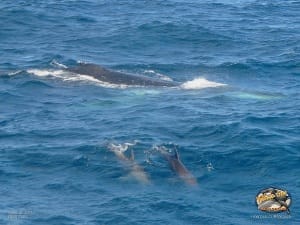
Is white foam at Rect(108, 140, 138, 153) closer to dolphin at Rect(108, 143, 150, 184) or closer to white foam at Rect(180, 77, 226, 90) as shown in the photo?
dolphin at Rect(108, 143, 150, 184)

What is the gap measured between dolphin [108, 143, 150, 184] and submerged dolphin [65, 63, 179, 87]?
13445 mm

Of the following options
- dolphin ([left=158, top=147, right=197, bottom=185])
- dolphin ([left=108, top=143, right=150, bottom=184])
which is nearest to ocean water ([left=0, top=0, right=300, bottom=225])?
dolphin ([left=108, top=143, right=150, bottom=184])

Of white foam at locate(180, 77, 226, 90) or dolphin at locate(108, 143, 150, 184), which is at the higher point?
white foam at locate(180, 77, 226, 90)

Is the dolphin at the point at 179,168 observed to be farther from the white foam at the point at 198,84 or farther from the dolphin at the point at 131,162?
the white foam at the point at 198,84

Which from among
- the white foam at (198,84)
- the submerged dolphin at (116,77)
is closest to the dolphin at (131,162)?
the submerged dolphin at (116,77)

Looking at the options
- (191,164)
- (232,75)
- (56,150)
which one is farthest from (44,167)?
(232,75)

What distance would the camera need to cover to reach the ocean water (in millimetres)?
37281

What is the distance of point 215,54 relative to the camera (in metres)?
67.8

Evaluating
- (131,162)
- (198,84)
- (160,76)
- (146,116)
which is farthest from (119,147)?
(160,76)

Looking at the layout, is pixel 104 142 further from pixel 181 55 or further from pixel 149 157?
pixel 181 55

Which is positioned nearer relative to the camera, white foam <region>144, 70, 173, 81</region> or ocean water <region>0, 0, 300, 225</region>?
ocean water <region>0, 0, 300, 225</region>

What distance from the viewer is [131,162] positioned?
1657 inches

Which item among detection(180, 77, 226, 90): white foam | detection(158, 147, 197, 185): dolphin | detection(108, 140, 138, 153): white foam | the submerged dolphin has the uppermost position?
the submerged dolphin

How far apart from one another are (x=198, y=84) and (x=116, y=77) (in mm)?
6806
